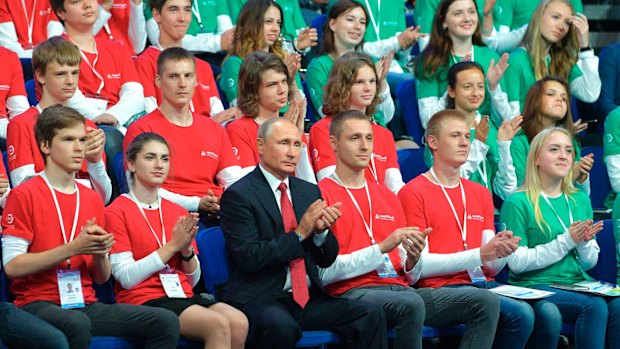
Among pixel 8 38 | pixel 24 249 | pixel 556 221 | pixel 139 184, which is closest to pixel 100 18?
pixel 8 38

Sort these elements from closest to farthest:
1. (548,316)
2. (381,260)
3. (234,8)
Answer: (381,260), (548,316), (234,8)

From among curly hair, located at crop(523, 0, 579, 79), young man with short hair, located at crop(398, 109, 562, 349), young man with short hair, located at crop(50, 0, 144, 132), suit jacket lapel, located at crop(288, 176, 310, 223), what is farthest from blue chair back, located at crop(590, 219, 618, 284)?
young man with short hair, located at crop(50, 0, 144, 132)

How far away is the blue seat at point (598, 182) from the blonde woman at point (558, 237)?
122cm

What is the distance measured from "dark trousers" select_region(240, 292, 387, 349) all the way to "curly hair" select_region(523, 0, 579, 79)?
11.3 ft

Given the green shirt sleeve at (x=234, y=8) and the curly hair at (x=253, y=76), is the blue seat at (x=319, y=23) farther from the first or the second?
the curly hair at (x=253, y=76)

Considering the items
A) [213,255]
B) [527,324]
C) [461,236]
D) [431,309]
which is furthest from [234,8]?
[527,324]

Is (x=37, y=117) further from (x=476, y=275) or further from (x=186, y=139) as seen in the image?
(x=476, y=275)

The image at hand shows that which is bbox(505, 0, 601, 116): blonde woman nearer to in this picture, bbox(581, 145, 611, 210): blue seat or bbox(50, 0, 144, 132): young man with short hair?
bbox(581, 145, 611, 210): blue seat

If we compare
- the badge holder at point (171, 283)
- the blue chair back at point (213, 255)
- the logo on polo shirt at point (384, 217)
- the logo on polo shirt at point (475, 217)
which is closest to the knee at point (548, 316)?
the logo on polo shirt at point (475, 217)

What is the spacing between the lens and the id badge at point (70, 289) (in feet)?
16.7

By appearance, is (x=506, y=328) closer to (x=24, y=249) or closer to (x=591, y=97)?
(x=24, y=249)

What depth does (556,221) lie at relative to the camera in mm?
6402

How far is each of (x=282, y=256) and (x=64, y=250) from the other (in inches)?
39.8

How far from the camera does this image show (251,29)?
7398mm
